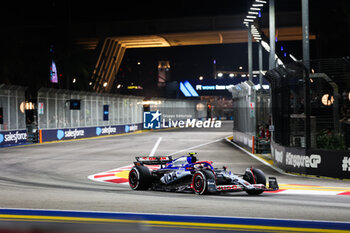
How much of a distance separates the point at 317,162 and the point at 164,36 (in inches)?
1569

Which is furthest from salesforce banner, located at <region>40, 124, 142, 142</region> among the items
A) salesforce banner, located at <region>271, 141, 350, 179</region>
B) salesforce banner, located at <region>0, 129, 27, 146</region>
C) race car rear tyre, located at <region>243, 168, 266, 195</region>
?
race car rear tyre, located at <region>243, 168, 266, 195</region>

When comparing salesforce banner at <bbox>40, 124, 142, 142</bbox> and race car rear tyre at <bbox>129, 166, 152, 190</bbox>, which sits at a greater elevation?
race car rear tyre at <bbox>129, 166, 152, 190</bbox>

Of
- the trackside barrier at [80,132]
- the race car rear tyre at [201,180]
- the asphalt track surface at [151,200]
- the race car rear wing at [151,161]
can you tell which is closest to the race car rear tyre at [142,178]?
the asphalt track surface at [151,200]

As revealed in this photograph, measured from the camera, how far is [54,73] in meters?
49.1

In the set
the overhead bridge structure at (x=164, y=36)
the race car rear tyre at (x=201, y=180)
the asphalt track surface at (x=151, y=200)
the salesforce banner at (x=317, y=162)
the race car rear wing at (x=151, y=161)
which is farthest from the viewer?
the overhead bridge structure at (x=164, y=36)

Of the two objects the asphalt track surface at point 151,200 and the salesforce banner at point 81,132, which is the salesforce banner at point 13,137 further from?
the asphalt track surface at point 151,200

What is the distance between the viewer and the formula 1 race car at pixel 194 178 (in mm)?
10888

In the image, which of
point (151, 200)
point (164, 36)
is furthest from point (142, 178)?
point (164, 36)

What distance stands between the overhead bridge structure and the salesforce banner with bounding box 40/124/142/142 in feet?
21.1

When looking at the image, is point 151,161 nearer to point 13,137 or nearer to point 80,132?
point 13,137

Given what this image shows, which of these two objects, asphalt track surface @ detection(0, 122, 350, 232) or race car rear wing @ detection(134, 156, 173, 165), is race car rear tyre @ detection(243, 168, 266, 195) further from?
race car rear wing @ detection(134, 156, 173, 165)

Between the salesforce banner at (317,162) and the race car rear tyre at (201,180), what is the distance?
17.5ft

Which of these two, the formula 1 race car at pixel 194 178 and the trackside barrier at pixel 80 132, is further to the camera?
the trackside barrier at pixel 80 132

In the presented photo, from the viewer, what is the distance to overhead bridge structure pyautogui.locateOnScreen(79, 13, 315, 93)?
50594 millimetres
